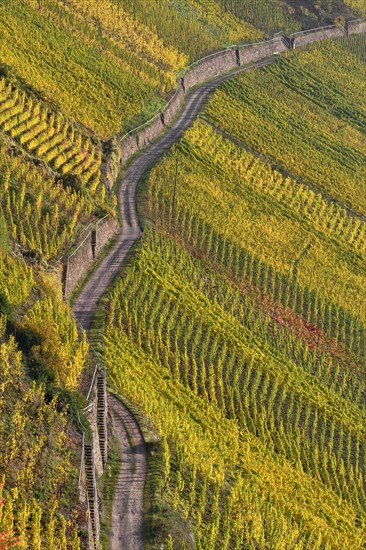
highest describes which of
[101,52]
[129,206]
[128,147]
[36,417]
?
[101,52]

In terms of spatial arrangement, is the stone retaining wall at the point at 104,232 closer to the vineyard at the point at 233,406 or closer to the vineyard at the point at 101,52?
the vineyard at the point at 233,406

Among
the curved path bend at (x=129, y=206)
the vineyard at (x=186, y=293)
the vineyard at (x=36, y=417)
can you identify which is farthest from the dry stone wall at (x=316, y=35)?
Answer: the vineyard at (x=36, y=417)

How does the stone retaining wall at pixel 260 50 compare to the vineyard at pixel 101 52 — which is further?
the stone retaining wall at pixel 260 50

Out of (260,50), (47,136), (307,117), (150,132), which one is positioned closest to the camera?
(47,136)

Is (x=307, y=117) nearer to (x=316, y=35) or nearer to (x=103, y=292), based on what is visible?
(x=316, y=35)

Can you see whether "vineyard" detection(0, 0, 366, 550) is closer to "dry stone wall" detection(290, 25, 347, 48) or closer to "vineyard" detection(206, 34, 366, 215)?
"vineyard" detection(206, 34, 366, 215)

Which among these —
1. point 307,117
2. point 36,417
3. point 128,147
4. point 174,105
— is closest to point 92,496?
point 36,417

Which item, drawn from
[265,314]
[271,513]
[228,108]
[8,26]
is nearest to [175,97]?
[228,108]
